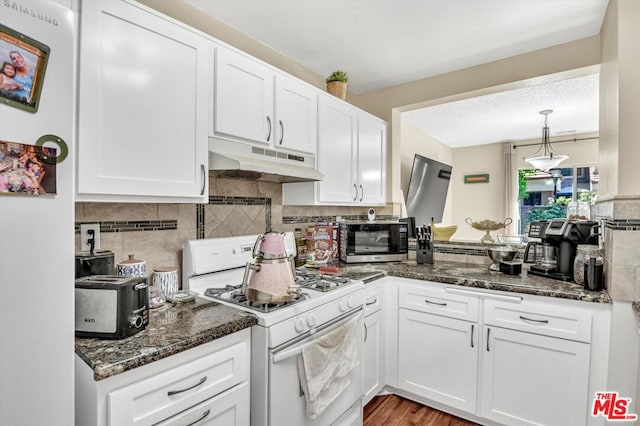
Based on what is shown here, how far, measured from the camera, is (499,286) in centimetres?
196

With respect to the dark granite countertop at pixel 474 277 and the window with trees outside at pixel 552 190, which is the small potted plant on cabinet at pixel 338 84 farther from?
the window with trees outside at pixel 552 190

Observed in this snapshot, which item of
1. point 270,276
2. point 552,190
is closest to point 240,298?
point 270,276

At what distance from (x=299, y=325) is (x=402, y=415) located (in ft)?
4.10

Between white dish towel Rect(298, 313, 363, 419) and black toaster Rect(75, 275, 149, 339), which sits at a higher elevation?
black toaster Rect(75, 275, 149, 339)

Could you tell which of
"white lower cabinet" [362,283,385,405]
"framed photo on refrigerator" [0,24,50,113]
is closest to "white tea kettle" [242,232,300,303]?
"white lower cabinet" [362,283,385,405]

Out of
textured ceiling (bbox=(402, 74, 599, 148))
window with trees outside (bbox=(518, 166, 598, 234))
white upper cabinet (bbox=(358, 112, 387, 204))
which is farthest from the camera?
window with trees outside (bbox=(518, 166, 598, 234))

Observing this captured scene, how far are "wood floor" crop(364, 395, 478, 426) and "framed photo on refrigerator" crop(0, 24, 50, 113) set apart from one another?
7.53ft

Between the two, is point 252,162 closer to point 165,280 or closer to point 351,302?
point 165,280

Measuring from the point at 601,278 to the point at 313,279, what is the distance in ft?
5.24

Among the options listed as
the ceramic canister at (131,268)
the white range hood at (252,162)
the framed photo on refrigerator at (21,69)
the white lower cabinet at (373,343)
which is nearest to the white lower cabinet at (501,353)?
the white lower cabinet at (373,343)

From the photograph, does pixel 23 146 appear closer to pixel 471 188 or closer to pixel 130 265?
pixel 130 265

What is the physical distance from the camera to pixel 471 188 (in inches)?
242

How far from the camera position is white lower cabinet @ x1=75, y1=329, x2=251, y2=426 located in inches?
37.6

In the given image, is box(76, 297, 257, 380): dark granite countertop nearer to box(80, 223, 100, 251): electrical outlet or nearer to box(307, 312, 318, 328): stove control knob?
box(307, 312, 318, 328): stove control knob
